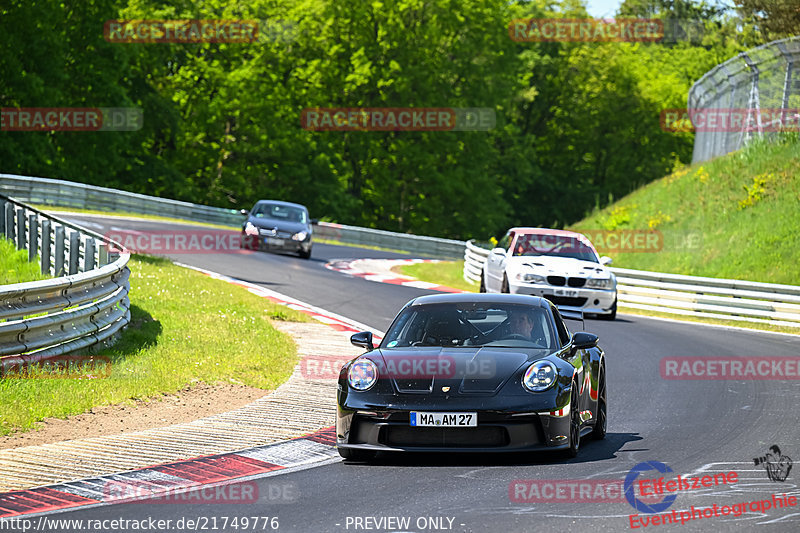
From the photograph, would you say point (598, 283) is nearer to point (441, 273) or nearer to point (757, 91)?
point (441, 273)

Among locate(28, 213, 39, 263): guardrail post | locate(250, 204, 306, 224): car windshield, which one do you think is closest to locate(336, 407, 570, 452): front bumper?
locate(28, 213, 39, 263): guardrail post

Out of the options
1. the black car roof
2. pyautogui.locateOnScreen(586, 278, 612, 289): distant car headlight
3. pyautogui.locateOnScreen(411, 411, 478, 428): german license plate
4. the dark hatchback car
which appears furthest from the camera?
the dark hatchback car

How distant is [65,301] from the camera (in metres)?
12.5

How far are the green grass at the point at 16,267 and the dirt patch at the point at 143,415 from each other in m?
5.59

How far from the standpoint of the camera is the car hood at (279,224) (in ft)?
105

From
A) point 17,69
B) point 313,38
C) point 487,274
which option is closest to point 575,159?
point 313,38

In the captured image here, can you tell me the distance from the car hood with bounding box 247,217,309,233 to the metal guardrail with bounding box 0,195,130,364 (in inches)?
501

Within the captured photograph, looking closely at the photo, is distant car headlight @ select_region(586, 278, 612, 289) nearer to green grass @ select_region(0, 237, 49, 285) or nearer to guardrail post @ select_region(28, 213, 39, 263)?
green grass @ select_region(0, 237, 49, 285)

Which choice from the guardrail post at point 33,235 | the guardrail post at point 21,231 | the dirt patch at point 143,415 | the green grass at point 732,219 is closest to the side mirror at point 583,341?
the dirt patch at point 143,415

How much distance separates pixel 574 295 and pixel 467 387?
1281 centimetres

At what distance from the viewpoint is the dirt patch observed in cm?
970

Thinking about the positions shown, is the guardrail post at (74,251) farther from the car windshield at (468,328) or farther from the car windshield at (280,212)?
the car windshield at (280,212)

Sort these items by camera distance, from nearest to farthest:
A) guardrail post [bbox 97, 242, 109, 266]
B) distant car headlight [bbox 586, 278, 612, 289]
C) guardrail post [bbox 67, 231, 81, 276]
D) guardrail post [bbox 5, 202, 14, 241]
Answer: guardrail post [bbox 97, 242, 109, 266]
guardrail post [bbox 67, 231, 81, 276]
distant car headlight [bbox 586, 278, 612, 289]
guardrail post [bbox 5, 202, 14, 241]

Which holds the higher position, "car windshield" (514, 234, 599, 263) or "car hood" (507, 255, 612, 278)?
"car windshield" (514, 234, 599, 263)
